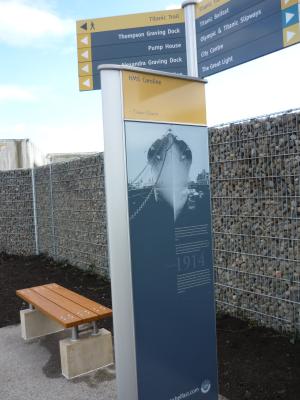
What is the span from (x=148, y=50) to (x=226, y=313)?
3101mm

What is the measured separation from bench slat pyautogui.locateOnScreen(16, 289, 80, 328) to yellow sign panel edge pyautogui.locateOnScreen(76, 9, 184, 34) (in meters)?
3.12

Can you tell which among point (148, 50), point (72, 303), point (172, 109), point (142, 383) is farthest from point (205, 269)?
point (148, 50)

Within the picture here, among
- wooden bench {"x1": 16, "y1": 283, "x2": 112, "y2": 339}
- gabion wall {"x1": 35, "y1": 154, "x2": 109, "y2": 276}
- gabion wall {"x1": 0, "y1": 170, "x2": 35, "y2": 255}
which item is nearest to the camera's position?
wooden bench {"x1": 16, "y1": 283, "x2": 112, "y2": 339}

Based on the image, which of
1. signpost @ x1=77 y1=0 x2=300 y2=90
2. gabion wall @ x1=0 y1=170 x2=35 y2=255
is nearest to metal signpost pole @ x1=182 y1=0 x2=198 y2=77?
signpost @ x1=77 y1=0 x2=300 y2=90

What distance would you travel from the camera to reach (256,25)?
12.0 ft

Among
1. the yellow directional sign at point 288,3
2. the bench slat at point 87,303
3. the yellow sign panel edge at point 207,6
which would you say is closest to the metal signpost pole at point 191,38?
the yellow sign panel edge at point 207,6

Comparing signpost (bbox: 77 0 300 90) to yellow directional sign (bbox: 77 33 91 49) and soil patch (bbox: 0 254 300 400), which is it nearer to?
yellow directional sign (bbox: 77 33 91 49)

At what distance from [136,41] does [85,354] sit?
11.0 ft

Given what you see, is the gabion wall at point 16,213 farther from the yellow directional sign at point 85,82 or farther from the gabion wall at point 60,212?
the yellow directional sign at point 85,82

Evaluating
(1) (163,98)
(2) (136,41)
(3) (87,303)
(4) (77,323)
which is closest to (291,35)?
(1) (163,98)

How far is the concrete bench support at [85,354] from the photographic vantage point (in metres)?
3.88

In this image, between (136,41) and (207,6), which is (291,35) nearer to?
(207,6)

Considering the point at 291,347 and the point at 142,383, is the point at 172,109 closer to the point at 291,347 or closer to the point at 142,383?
the point at 142,383

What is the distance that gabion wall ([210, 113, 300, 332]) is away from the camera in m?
4.08
